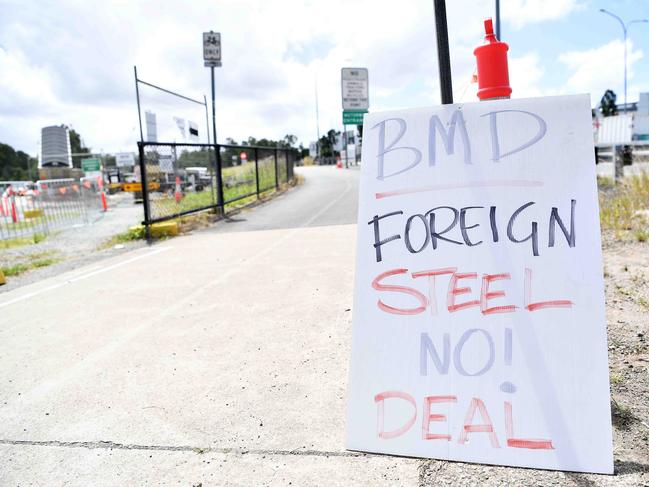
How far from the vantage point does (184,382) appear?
3.27 metres

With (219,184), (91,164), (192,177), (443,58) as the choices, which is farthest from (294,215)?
(91,164)

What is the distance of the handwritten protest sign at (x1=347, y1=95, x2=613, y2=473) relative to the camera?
77.9 inches

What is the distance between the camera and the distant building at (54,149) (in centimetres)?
3130

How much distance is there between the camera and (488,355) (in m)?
2.07

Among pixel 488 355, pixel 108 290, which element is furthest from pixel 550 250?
pixel 108 290

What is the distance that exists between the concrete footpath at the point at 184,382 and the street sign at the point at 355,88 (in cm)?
1790

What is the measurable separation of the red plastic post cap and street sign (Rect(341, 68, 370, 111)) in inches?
820

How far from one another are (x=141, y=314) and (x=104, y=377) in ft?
4.66

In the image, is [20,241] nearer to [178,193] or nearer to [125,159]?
[178,193]

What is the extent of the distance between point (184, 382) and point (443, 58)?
2.51m

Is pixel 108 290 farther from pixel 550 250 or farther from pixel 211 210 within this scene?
pixel 211 210

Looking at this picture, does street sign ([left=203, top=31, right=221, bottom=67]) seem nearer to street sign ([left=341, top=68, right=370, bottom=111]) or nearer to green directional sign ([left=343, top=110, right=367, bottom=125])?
street sign ([left=341, top=68, right=370, bottom=111])

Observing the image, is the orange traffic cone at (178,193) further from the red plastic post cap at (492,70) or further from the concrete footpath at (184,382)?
the red plastic post cap at (492,70)

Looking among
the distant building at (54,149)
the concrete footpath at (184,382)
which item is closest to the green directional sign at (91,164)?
the distant building at (54,149)
